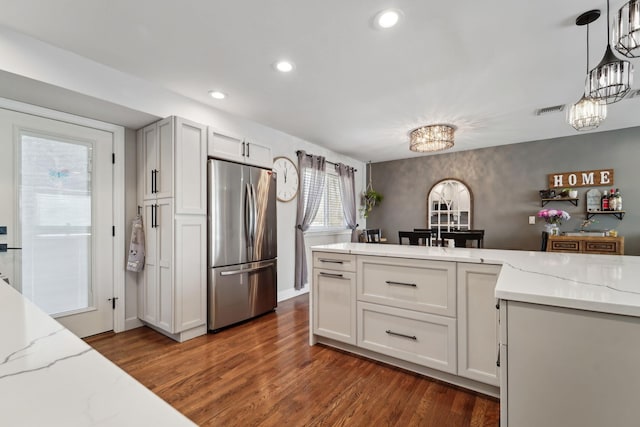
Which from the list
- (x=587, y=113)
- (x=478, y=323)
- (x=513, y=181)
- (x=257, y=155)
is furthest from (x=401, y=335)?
(x=513, y=181)

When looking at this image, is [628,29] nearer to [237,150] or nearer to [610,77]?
[610,77]

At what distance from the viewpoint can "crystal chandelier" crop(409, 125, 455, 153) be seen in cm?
374

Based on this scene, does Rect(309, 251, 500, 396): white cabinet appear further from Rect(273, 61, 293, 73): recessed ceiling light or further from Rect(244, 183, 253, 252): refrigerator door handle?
Rect(273, 61, 293, 73): recessed ceiling light

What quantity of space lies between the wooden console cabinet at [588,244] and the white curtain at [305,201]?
351cm

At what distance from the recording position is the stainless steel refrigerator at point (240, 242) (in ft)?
9.84

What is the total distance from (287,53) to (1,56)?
6.25 feet

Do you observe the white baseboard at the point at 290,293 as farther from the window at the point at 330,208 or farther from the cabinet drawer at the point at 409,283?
the cabinet drawer at the point at 409,283

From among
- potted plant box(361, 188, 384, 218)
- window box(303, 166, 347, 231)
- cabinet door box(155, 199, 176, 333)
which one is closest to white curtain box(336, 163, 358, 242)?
window box(303, 166, 347, 231)

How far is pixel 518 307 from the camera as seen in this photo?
1046mm

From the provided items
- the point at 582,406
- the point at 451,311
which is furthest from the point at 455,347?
the point at 582,406

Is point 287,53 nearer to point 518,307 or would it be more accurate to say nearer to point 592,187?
point 518,307

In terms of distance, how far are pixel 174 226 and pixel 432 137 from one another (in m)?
3.19

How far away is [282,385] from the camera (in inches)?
79.7

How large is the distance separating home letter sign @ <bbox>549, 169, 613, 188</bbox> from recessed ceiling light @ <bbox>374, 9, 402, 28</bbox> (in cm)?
421
